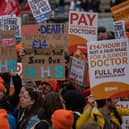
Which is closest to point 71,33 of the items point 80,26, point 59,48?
point 80,26

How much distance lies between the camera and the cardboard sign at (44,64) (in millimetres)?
8031

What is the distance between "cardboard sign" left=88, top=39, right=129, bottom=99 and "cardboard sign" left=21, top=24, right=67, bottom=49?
0.74 m

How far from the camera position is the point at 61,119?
20.0ft

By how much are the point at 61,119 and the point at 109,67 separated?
162 cm

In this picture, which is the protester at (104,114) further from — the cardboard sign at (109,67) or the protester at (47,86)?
the protester at (47,86)

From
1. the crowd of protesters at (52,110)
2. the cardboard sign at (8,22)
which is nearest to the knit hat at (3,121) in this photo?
the crowd of protesters at (52,110)

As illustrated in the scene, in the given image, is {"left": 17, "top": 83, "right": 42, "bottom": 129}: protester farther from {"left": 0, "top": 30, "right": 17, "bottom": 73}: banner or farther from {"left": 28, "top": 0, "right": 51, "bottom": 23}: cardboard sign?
{"left": 28, "top": 0, "right": 51, "bottom": 23}: cardboard sign

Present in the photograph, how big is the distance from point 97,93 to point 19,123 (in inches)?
38.8

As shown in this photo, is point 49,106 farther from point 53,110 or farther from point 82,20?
point 82,20

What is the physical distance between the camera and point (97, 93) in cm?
732

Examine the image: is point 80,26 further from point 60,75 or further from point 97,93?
point 97,93

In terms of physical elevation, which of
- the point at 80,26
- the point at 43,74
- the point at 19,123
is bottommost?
the point at 19,123

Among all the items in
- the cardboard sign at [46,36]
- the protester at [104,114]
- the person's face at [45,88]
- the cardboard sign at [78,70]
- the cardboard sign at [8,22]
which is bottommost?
the protester at [104,114]

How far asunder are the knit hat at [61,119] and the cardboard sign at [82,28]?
137 inches
